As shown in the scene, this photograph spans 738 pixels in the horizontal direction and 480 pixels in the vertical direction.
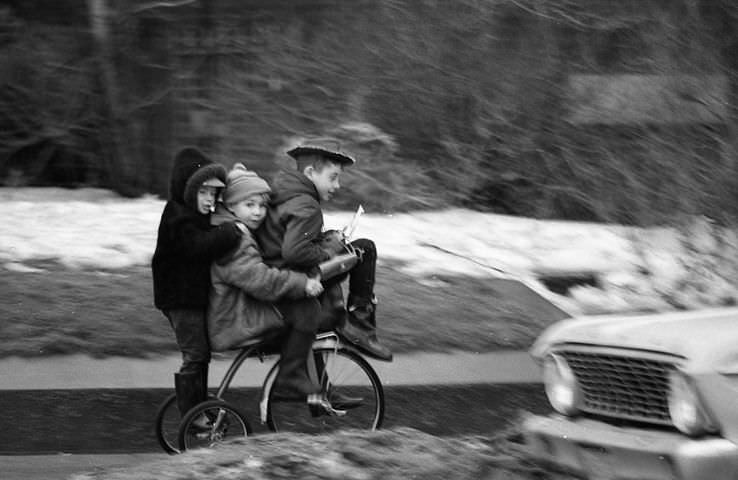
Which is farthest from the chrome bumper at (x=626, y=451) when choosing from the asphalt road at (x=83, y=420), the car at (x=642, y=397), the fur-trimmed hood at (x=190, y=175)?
the asphalt road at (x=83, y=420)

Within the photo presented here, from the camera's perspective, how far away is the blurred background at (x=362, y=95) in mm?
10438

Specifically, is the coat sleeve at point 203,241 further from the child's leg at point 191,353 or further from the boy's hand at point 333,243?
the boy's hand at point 333,243

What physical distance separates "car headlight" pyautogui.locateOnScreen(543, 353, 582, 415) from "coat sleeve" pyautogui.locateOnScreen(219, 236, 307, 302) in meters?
2.15

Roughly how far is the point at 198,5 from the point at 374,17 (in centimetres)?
223

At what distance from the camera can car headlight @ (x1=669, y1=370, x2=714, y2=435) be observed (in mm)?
4379

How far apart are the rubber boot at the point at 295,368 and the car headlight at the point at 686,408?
301 centimetres

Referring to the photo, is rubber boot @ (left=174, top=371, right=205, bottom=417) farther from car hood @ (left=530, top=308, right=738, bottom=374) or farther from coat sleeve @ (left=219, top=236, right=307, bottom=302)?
Answer: car hood @ (left=530, top=308, right=738, bottom=374)

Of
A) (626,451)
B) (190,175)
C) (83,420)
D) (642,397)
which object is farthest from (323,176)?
(626,451)

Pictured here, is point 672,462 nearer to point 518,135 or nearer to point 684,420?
point 684,420

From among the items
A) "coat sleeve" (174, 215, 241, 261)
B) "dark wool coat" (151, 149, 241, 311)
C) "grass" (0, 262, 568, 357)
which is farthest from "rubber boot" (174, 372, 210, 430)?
"grass" (0, 262, 568, 357)

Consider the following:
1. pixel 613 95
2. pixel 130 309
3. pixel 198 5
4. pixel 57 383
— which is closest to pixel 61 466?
pixel 57 383

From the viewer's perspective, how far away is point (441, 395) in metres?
8.49

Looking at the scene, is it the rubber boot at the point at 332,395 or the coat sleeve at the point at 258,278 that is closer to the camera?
the coat sleeve at the point at 258,278

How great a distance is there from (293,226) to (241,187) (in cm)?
35
